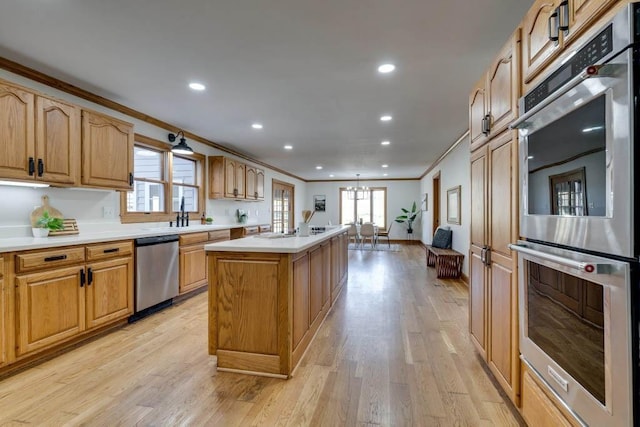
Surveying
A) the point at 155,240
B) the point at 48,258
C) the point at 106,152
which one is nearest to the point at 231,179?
the point at 155,240

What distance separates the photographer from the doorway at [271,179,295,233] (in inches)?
348

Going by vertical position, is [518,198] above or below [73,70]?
below

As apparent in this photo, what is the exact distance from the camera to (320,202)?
1179cm

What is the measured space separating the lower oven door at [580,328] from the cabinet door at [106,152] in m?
3.60

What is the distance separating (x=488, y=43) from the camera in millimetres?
2275

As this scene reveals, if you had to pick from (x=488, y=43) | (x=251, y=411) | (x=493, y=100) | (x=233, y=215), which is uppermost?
(x=488, y=43)

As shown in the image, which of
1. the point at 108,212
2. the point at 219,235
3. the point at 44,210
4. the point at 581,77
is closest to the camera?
the point at 581,77

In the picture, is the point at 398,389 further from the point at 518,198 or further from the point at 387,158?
the point at 387,158

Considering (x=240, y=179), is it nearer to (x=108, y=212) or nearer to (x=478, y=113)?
(x=108, y=212)

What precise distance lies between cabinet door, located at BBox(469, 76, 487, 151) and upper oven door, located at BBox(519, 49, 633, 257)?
75cm

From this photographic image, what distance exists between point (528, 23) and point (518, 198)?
2.89 feet

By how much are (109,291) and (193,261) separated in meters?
1.22

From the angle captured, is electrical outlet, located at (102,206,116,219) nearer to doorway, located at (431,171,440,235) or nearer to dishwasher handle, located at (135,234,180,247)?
dishwasher handle, located at (135,234,180,247)

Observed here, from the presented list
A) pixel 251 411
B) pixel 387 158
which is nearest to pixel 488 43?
pixel 251 411
